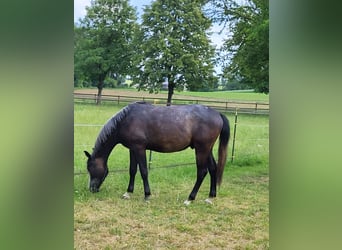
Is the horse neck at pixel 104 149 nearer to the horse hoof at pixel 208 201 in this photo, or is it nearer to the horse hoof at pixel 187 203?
the horse hoof at pixel 187 203

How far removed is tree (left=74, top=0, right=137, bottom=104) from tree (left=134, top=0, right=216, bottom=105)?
0.28ft

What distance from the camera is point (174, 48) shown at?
207cm

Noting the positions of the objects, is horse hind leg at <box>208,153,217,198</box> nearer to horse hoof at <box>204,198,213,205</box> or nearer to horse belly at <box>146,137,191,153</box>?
horse hoof at <box>204,198,213,205</box>

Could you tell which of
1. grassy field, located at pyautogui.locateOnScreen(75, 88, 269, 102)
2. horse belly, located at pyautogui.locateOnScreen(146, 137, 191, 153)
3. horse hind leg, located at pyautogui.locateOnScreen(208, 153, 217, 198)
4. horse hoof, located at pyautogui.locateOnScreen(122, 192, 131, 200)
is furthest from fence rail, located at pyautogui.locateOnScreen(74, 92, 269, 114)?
horse hoof, located at pyautogui.locateOnScreen(122, 192, 131, 200)

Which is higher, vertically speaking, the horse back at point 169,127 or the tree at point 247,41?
the tree at point 247,41

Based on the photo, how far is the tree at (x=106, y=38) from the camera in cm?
198

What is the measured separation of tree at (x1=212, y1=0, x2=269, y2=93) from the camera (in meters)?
2.05

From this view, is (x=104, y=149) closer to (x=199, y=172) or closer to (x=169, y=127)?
(x=169, y=127)

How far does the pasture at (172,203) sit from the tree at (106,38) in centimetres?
21

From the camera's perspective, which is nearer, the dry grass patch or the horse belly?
the dry grass patch

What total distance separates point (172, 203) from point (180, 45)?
3.02 feet

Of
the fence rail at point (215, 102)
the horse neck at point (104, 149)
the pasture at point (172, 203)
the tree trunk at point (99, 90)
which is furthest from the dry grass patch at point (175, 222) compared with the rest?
the tree trunk at point (99, 90)
